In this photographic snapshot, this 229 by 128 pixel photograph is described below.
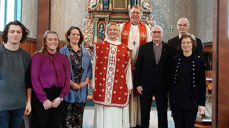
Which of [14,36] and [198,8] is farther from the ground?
[198,8]

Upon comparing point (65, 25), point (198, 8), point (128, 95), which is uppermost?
point (198, 8)

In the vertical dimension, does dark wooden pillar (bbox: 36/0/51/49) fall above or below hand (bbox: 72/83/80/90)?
above

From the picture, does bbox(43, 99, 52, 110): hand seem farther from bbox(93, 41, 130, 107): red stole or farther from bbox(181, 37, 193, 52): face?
bbox(181, 37, 193, 52): face

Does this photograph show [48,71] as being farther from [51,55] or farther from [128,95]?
[128,95]

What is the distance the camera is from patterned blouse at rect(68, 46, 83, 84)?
2.81 meters

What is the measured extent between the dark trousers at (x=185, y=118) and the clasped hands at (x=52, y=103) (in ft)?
3.92

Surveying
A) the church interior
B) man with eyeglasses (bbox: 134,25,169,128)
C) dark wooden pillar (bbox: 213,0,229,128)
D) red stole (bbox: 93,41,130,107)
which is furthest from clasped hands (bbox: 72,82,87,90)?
dark wooden pillar (bbox: 213,0,229,128)

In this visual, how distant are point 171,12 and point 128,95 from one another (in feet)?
20.8

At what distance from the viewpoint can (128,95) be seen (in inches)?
126

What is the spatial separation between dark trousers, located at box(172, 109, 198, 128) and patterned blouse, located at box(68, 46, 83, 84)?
1.17 metres

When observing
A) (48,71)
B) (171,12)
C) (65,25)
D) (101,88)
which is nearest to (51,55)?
(48,71)

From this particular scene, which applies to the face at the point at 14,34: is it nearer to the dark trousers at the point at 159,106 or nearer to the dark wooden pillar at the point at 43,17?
the dark wooden pillar at the point at 43,17

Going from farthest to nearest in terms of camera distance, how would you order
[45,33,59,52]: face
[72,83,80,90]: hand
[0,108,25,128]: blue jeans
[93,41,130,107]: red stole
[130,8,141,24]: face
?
[130,8,141,24]: face, [93,41,130,107]: red stole, [72,83,80,90]: hand, [45,33,59,52]: face, [0,108,25,128]: blue jeans

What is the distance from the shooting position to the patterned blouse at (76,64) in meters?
2.81
